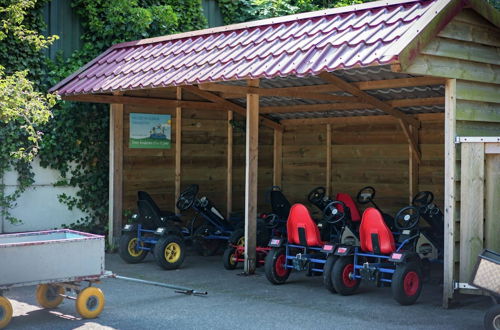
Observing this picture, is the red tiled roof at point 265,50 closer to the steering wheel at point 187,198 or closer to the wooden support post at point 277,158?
the steering wheel at point 187,198

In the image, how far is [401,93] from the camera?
10.9m

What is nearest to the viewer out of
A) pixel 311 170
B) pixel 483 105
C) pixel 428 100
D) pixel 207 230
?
pixel 483 105

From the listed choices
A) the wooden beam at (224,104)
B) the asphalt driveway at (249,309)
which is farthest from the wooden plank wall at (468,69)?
the wooden beam at (224,104)

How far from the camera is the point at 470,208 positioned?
8023 millimetres

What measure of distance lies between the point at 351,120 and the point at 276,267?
4.17 m

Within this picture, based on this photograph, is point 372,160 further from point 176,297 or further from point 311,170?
point 176,297

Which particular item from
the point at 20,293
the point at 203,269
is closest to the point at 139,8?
the point at 203,269

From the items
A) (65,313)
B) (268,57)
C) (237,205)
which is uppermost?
(268,57)

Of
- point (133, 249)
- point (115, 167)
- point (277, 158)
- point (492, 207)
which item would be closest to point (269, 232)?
point (133, 249)

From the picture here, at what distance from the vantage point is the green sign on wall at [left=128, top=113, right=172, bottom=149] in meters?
12.4

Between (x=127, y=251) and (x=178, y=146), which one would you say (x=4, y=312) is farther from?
(x=178, y=146)

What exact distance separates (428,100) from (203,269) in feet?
13.2

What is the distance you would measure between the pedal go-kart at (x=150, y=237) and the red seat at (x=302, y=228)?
1.97 meters

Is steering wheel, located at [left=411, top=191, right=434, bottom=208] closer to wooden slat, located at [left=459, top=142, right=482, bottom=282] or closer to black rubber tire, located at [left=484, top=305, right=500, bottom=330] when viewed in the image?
wooden slat, located at [left=459, top=142, right=482, bottom=282]
